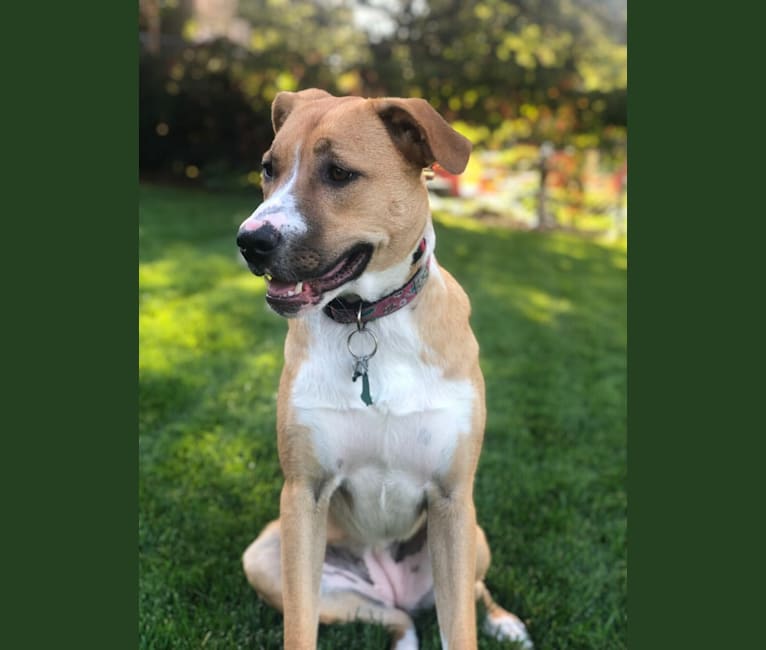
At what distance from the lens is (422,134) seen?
2414 millimetres

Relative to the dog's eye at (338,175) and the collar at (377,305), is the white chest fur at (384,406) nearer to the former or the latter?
the collar at (377,305)

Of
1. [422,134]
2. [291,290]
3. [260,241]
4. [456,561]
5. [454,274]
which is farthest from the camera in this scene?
[454,274]

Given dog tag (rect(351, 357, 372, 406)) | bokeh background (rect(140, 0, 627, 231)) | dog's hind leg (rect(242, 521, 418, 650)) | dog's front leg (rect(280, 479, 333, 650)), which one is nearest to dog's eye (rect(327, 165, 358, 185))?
dog tag (rect(351, 357, 372, 406))

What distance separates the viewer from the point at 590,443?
4.60 metres

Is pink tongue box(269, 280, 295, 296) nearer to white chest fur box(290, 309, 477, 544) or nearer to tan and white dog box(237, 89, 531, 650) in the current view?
tan and white dog box(237, 89, 531, 650)

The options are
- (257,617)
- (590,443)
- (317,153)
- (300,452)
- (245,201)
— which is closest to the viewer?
(317,153)

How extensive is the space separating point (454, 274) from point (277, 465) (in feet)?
14.4

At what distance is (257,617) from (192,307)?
3.57 m

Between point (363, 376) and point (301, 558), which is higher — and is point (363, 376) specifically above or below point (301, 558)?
above

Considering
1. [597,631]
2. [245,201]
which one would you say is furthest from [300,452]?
[245,201]

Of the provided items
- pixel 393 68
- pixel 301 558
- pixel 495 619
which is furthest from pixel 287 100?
pixel 393 68

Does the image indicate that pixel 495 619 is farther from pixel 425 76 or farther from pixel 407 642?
pixel 425 76

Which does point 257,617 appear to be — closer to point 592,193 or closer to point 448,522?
point 448,522

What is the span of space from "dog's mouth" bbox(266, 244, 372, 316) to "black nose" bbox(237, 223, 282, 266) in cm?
11
